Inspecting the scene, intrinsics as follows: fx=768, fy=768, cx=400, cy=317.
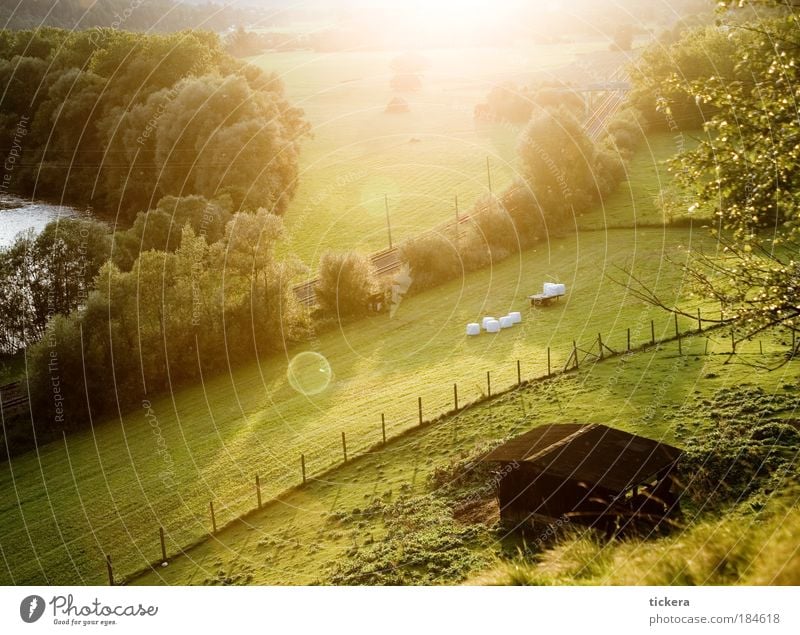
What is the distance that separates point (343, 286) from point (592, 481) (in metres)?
25.3

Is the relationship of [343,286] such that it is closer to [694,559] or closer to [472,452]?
[472,452]

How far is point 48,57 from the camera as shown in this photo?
114 ft

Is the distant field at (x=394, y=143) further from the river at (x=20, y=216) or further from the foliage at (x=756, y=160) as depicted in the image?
the foliage at (x=756, y=160)

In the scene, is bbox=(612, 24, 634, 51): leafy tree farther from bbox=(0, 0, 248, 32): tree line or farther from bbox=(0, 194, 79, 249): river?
bbox=(0, 194, 79, 249): river

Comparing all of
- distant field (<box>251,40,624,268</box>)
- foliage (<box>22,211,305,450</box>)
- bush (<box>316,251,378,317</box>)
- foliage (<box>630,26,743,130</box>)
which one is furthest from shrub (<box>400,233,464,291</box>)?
foliage (<box>630,26,743,130</box>)

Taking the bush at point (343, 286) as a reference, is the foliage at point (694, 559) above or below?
below

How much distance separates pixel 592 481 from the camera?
535 inches

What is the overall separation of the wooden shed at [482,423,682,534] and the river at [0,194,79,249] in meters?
26.9

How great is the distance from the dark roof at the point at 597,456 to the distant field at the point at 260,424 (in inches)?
264

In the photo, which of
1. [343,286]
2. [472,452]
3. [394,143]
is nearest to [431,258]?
[343,286]

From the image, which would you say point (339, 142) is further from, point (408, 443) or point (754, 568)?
point (754, 568)

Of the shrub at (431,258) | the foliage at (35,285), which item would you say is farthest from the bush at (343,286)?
the foliage at (35,285)

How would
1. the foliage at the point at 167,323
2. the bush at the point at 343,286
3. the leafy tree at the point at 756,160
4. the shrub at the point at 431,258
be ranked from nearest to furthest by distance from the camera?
the leafy tree at the point at 756,160 → the foliage at the point at 167,323 → the bush at the point at 343,286 → the shrub at the point at 431,258

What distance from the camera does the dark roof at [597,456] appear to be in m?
13.7
